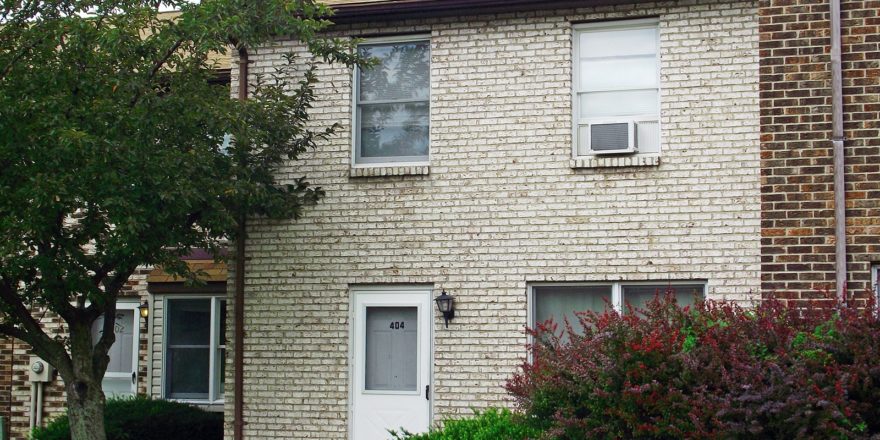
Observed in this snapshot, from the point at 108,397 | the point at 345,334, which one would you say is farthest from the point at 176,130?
the point at 108,397

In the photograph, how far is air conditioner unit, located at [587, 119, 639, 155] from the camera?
12.0 m

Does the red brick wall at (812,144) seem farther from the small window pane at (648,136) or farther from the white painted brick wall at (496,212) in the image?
the small window pane at (648,136)

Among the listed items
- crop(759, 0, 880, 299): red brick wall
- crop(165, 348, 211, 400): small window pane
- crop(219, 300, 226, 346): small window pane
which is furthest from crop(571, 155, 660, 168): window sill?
crop(165, 348, 211, 400): small window pane

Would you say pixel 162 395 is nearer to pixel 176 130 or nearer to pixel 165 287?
pixel 165 287

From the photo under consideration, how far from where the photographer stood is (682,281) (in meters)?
11.8

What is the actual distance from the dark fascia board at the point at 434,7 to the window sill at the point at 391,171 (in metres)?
1.69

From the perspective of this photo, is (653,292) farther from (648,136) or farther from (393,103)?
(393,103)

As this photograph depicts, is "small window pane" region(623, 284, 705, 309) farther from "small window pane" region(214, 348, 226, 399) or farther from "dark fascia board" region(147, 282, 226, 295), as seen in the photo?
"small window pane" region(214, 348, 226, 399)

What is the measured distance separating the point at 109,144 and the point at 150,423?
485 cm

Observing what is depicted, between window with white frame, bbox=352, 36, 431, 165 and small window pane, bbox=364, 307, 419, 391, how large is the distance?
1711 mm

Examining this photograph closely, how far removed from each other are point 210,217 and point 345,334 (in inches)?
85.3

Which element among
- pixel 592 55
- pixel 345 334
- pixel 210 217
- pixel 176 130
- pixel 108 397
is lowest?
pixel 108 397

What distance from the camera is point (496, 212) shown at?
40.4 ft

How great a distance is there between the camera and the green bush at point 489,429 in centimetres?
910
